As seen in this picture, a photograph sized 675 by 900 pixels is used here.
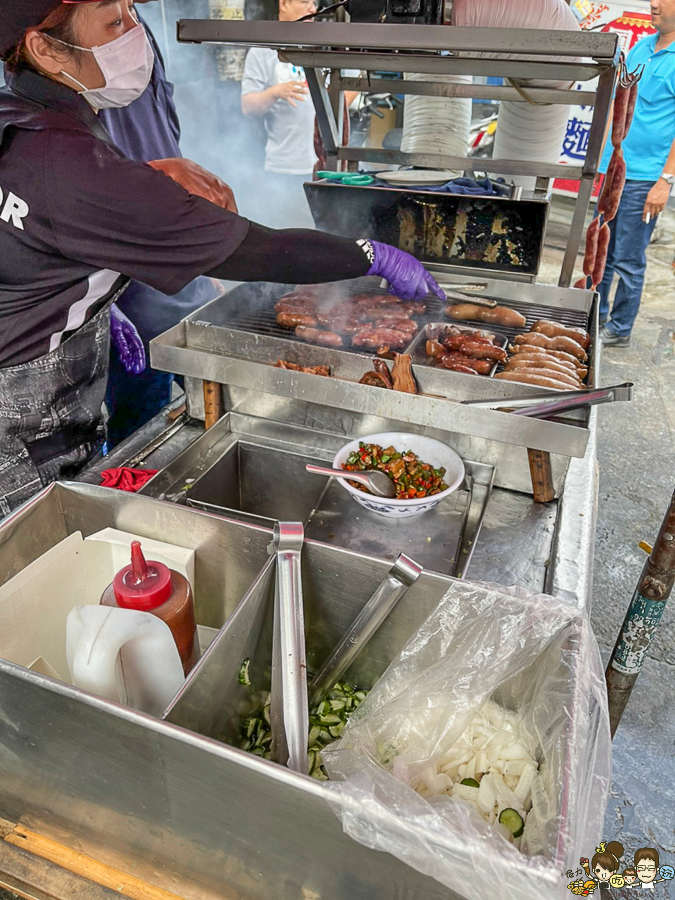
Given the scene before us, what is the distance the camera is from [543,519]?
1923 millimetres

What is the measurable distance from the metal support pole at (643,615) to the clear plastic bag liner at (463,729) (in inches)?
33.8

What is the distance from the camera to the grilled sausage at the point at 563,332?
246 cm

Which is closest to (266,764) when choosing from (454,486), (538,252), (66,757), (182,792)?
(182,792)

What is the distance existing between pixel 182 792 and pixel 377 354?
1672mm

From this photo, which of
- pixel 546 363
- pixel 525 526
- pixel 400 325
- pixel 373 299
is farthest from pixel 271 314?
pixel 525 526

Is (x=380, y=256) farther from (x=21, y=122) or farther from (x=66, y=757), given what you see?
(x=66, y=757)

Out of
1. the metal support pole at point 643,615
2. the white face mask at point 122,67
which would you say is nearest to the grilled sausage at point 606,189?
the metal support pole at point 643,615

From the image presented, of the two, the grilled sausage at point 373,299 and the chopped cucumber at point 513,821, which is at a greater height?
the grilled sausage at point 373,299

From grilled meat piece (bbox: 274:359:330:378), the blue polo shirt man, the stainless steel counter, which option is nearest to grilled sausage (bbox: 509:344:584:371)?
the stainless steel counter

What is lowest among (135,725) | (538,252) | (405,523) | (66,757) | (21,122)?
(405,523)

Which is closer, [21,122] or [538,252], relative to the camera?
[21,122]

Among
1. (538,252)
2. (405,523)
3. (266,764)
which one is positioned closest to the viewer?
(266,764)

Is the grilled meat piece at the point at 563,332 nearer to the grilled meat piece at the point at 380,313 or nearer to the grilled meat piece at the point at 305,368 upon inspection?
the grilled meat piece at the point at 380,313

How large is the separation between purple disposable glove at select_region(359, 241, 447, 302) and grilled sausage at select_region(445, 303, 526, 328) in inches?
9.1
